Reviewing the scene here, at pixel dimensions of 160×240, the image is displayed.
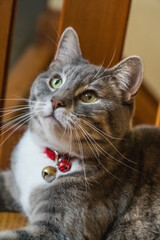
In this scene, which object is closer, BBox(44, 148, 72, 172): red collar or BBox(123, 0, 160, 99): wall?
BBox(44, 148, 72, 172): red collar

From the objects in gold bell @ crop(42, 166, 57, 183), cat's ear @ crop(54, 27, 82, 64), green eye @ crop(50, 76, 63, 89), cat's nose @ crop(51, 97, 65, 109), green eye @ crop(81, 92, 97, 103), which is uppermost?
cat's ear @ crop(54, 27, 82, 64)

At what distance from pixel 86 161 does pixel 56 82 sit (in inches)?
10.3

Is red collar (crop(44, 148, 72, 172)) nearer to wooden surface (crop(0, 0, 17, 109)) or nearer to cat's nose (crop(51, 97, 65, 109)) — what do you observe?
cat's nose (crop(51, 97, 65, 109))

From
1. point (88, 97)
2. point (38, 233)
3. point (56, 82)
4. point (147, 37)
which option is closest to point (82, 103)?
point (88, 97)

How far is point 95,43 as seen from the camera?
133cm

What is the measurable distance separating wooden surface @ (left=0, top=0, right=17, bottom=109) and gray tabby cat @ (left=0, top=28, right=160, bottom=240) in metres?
0.18

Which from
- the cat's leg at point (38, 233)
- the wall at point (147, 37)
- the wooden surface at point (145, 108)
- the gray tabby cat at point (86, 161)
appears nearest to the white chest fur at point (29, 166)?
the gray tabby cat at point (86, 161)

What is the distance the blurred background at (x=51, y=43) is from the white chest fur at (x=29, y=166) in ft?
3.17

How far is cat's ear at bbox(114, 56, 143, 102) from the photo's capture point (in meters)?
1.06

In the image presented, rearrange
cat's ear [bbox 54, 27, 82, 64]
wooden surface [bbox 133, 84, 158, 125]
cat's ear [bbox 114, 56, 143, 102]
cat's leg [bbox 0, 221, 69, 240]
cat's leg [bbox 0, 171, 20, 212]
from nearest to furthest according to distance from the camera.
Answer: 1. cat's leg [bbox 0, 221, 69, 240]
2. cat's ear [bbox 114, 56, 143, 102]
3. cat's ear [bbox 54, 27, 82, 64]
4. cat's leg [bbox 0, 171, 20, 212]
5. wooden surface [bbox 133, 84, 158, 125]

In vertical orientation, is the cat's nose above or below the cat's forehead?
below

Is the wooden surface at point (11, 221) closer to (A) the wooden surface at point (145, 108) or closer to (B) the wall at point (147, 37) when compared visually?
(A) the wooden surface at point (145, 108)

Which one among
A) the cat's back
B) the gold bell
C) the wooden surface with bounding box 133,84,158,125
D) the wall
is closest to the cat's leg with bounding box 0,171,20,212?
the gold bell

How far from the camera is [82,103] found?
1.05 m
